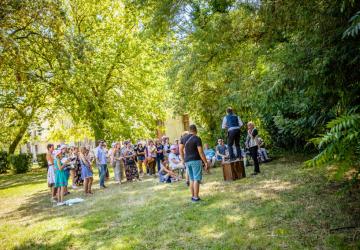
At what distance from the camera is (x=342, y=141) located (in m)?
3.51

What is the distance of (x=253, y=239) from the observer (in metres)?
5.30

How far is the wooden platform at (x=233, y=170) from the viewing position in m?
10.9

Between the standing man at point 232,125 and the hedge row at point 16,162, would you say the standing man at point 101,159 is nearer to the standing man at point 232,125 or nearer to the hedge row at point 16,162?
the standing man at point 232,125

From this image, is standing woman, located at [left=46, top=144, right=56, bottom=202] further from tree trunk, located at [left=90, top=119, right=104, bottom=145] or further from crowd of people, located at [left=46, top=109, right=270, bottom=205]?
tree trunk, located at [left=90, top=119, right=104, bottom=145]

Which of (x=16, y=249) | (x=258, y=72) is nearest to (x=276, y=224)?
(x=258, y=72)

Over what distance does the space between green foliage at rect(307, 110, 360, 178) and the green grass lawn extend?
1429mm

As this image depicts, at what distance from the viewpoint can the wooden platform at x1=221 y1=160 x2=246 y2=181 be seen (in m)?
10.9

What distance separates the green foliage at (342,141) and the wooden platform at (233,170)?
22.8 feet

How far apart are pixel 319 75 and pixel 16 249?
6.47 m

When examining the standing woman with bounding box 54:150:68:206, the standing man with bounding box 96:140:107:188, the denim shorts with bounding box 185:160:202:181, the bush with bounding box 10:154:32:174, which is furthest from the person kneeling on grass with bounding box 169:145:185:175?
the bush with bounding box 10:154:32:174

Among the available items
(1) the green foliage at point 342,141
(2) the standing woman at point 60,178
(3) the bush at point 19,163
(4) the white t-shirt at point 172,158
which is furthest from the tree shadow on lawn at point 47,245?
(3) the bush at point 19,163

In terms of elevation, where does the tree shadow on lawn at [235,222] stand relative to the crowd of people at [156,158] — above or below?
below

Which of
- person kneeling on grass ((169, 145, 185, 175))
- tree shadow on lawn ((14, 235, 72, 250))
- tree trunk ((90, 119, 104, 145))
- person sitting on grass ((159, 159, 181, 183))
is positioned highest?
tree trunk ((90, 119, 104, 145))

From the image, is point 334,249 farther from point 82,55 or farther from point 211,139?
point 211,139
